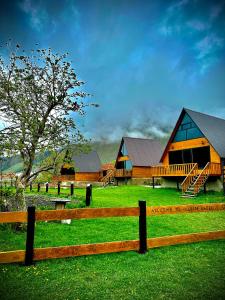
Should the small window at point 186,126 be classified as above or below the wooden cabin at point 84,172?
above

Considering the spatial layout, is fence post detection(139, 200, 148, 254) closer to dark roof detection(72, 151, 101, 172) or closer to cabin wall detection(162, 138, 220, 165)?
cabin wall detection(162, 138, 220, 165)

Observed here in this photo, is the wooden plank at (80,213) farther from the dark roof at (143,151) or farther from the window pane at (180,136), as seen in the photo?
the dark roof at (143,151)

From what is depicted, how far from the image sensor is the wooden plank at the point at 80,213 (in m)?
5.11

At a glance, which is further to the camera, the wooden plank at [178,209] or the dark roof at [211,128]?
the dark roof at [211,128]

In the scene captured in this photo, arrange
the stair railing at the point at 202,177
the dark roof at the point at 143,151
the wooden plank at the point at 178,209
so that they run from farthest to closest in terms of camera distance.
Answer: the dark roof at the point at 143,151 → the stair railing at the point at 202,177 → the wooden plank at the point at 178,209

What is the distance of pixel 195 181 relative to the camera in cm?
2064

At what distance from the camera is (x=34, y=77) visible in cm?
944

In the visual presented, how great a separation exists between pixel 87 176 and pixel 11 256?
41.7 metres

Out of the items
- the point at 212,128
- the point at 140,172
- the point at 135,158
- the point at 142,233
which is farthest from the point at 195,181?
the point at 135,158

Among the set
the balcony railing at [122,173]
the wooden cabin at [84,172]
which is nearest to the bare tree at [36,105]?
the balcony railing at [122,173]

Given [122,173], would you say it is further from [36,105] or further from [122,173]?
[36,105]

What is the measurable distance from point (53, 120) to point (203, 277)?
23.7ft

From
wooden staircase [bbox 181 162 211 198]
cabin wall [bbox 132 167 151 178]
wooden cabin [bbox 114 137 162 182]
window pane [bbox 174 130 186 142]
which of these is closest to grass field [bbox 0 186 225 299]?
wooden staircase [bbox 181 162 211 198]

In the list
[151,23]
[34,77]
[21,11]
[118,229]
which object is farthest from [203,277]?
[151,23]
